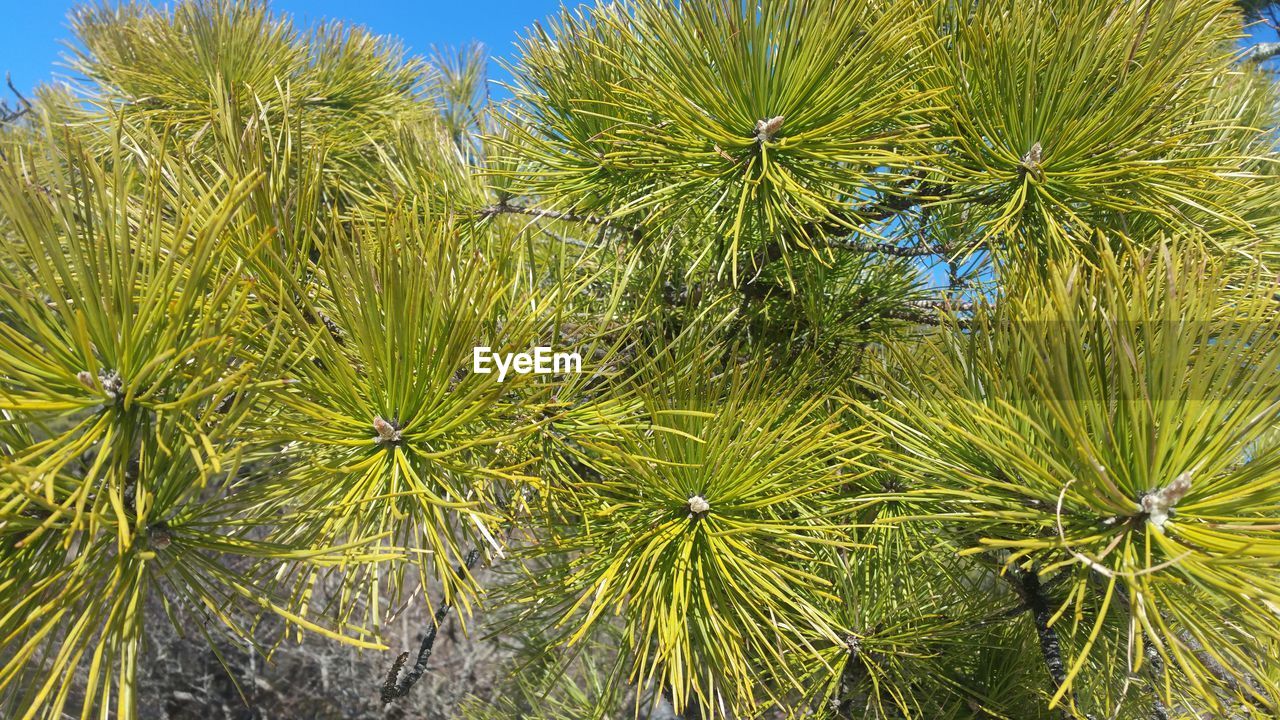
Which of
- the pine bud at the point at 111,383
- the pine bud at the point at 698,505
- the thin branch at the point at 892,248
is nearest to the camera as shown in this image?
the pine bud at the point at 111,383

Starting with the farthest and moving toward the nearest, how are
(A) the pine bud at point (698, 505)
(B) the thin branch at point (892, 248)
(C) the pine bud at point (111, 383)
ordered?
1. (B) the thin branch at point (892, 248)
2. (A) the pine bud at point (698, 505)
3. (C) the pine bud at point (111, 383)

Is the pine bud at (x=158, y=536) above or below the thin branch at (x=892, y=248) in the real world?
below

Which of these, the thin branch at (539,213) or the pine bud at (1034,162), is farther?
the thin branch at (539,213)

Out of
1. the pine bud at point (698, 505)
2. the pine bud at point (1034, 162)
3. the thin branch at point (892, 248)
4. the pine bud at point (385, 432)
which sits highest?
the pine bud at point (1034, 162)

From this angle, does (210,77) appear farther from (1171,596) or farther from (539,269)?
(1171,596)

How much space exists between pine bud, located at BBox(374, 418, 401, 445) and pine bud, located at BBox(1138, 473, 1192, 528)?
0.37 metres

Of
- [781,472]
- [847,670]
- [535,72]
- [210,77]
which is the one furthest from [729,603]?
[210,77]

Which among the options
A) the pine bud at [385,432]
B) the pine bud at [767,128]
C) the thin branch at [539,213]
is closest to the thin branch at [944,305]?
the pine bud at [767,128]

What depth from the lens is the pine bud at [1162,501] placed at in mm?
340

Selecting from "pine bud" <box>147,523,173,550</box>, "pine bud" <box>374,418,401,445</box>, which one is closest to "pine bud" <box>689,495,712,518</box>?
"pine bud" <box>374,418,401,445</box>

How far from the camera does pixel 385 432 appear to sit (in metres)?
0.40

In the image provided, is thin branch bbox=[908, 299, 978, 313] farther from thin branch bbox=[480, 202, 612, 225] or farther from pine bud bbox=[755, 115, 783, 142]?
thin branch bbox=[480, 202, 612, 225]

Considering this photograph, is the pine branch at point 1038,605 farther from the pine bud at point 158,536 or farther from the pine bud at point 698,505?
the pine bud at point 158,536

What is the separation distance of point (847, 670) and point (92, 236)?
61 centimetres
